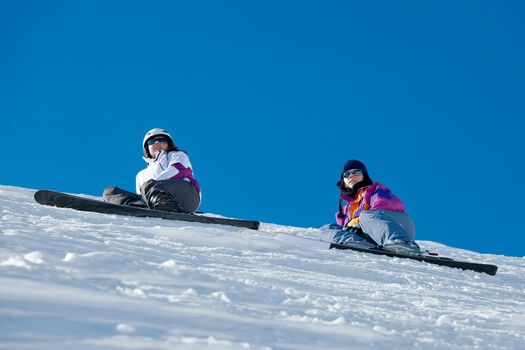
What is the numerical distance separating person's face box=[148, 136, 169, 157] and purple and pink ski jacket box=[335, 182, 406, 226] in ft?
7.59

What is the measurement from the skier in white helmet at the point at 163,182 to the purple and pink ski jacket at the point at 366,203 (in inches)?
71.8

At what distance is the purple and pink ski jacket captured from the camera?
702 centimetres

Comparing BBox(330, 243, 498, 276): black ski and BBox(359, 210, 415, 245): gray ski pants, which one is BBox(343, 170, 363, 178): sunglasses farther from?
BBox(330, 243, 498, 276): black ski

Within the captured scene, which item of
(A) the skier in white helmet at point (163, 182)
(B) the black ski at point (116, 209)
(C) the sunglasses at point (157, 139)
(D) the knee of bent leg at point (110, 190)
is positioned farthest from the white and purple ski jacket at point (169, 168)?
(B) the black ski at point (116, 209)

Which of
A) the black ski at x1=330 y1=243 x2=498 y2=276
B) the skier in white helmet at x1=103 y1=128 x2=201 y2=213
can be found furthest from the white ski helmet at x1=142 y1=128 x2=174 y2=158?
the black ski at x1=330 y1=243 x2=498 y2=276

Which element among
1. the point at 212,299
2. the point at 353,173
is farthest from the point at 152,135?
the point at 212,299

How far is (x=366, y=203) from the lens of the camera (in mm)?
7234

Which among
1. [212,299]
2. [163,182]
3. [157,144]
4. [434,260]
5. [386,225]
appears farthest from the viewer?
[157,144]

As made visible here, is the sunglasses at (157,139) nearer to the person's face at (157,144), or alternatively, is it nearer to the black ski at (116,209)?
the person's face at (157,144)

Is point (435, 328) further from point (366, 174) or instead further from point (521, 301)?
point (366, 174)

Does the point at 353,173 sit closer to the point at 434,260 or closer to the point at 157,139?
the point at 434,260

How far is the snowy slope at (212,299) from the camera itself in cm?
219

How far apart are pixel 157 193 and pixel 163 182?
0.23 metres

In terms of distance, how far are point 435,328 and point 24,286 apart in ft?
5.94
